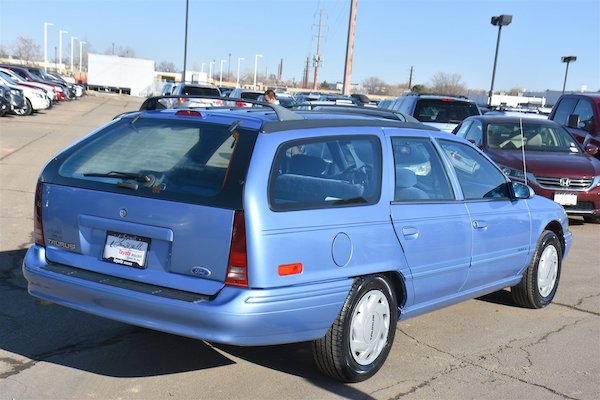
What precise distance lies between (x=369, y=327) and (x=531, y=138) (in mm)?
7871

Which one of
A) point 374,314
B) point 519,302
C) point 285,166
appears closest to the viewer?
point 285,166

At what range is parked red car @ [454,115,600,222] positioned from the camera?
970 centimetres

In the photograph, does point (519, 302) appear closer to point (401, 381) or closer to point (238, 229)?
point (401, 381)

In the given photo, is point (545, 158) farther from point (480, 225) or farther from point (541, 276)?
point (480, 225)

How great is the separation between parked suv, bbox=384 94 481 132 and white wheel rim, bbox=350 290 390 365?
400 inches

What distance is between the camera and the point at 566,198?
9.63 m

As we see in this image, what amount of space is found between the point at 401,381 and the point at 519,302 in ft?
7.63

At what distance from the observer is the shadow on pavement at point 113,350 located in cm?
422

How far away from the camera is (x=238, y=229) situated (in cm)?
353

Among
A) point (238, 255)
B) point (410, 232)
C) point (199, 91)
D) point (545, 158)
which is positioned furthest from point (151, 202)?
point (199, 91)

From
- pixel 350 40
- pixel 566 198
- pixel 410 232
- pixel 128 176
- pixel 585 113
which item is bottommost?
pixel 566 198

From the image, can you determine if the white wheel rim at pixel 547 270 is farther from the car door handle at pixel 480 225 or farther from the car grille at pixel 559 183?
the car grille at pixel 559 183

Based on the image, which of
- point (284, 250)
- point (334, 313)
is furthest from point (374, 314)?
point (284, 250)

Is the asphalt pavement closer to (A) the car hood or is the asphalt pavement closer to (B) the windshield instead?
(A) the car hood
